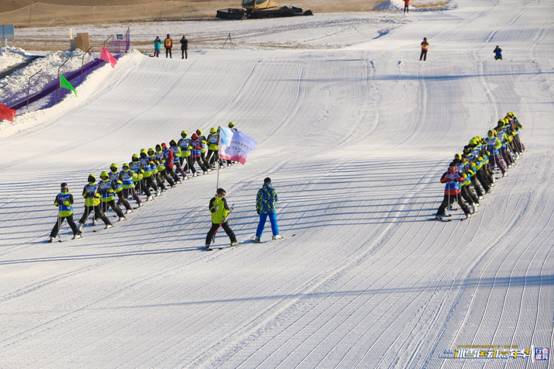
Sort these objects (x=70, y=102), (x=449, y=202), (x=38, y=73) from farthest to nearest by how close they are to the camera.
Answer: (x=38, y=73) < (x=70, y=102) < (x=449, y=202)

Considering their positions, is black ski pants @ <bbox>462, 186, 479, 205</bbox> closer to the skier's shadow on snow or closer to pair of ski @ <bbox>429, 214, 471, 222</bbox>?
pair of ski @ <bbox>429, 214, 471, 222</bbox>

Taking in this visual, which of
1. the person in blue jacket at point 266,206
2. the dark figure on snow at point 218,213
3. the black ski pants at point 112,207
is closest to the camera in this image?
the dark figure on snow at point 218,213

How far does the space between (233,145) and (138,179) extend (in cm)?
298

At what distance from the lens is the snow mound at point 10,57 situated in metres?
46.8

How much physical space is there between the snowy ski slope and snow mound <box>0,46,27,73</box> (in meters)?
6.29

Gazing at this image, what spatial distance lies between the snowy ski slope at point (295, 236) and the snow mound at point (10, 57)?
6291 millimetres

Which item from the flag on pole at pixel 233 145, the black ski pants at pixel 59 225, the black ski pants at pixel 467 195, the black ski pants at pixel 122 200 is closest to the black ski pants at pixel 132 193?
the black ski pants at pixel 122 200

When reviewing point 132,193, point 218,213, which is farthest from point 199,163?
point 218,213

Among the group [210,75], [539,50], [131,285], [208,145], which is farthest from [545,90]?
[131,285]

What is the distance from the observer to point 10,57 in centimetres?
4784

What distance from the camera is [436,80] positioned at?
43.3 metres

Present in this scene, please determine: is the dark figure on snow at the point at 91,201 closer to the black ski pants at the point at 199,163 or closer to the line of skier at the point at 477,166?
the black ski pants at the point at 199,163

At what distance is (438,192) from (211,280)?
28.8ft

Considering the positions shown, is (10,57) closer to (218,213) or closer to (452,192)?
(218,213)
